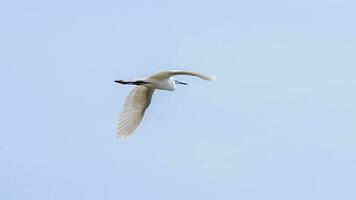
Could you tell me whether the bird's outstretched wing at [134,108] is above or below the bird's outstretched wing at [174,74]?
below

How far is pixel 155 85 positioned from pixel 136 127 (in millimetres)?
2296

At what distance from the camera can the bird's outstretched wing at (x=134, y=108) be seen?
3691 cm

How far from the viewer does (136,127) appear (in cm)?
3691

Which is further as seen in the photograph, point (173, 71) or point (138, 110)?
point (138, 110)

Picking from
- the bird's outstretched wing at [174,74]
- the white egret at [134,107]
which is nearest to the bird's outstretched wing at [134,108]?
the white egret at [134,107]

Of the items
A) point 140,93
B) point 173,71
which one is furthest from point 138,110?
point 173,71

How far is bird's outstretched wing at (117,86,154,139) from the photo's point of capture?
121 feet

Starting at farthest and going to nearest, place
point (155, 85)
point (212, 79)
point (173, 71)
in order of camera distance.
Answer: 1. point (155, 85)
2. point (173, 71)
3. point (212, 79)

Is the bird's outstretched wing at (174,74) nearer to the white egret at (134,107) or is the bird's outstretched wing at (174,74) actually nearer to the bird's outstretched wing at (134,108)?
the white egret at (134,107)

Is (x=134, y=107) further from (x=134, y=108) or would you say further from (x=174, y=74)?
(x=174, y=74)

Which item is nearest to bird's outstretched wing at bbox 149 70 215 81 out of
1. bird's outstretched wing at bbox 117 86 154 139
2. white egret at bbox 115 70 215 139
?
white egret at bbox 115 70 215 139

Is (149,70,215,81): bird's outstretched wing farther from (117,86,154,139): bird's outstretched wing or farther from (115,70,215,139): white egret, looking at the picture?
(117,86,154,139): bird's outstretched wing

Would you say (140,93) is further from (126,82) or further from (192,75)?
(192,75)

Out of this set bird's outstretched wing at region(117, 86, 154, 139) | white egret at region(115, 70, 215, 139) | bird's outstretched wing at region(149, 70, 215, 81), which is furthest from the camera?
bird's outstretched wing at region(117, 86, 154, 139)
